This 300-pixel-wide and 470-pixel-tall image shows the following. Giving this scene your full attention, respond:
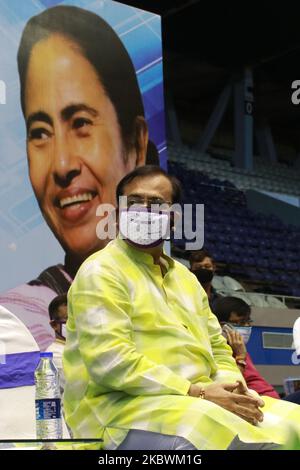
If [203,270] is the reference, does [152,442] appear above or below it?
below

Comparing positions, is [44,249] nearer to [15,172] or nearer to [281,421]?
[15,172]

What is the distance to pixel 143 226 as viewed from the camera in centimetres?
279

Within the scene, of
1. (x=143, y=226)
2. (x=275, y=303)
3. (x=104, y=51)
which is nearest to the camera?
(x=143, y=226)

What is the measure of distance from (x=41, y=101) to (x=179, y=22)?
26.8ft

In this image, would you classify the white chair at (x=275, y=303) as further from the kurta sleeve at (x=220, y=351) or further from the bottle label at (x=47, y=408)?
the bottle label at (x=47, y=408)

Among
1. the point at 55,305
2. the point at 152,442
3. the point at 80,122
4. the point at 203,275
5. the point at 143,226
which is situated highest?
the point at 80,122

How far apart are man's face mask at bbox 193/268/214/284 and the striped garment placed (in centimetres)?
282

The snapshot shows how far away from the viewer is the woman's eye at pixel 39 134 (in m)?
5.66

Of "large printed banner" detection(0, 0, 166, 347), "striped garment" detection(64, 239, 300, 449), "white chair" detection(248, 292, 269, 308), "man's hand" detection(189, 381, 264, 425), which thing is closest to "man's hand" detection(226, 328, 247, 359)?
"striped garment" detection(64, 239, 300, 449)

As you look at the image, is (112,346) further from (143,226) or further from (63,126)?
(63,126)

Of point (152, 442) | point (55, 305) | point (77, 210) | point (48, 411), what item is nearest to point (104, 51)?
point (77, 210)

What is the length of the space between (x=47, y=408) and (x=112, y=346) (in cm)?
27

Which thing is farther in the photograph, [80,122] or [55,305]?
[80,122]

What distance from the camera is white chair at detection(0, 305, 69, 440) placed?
10.0 ft
